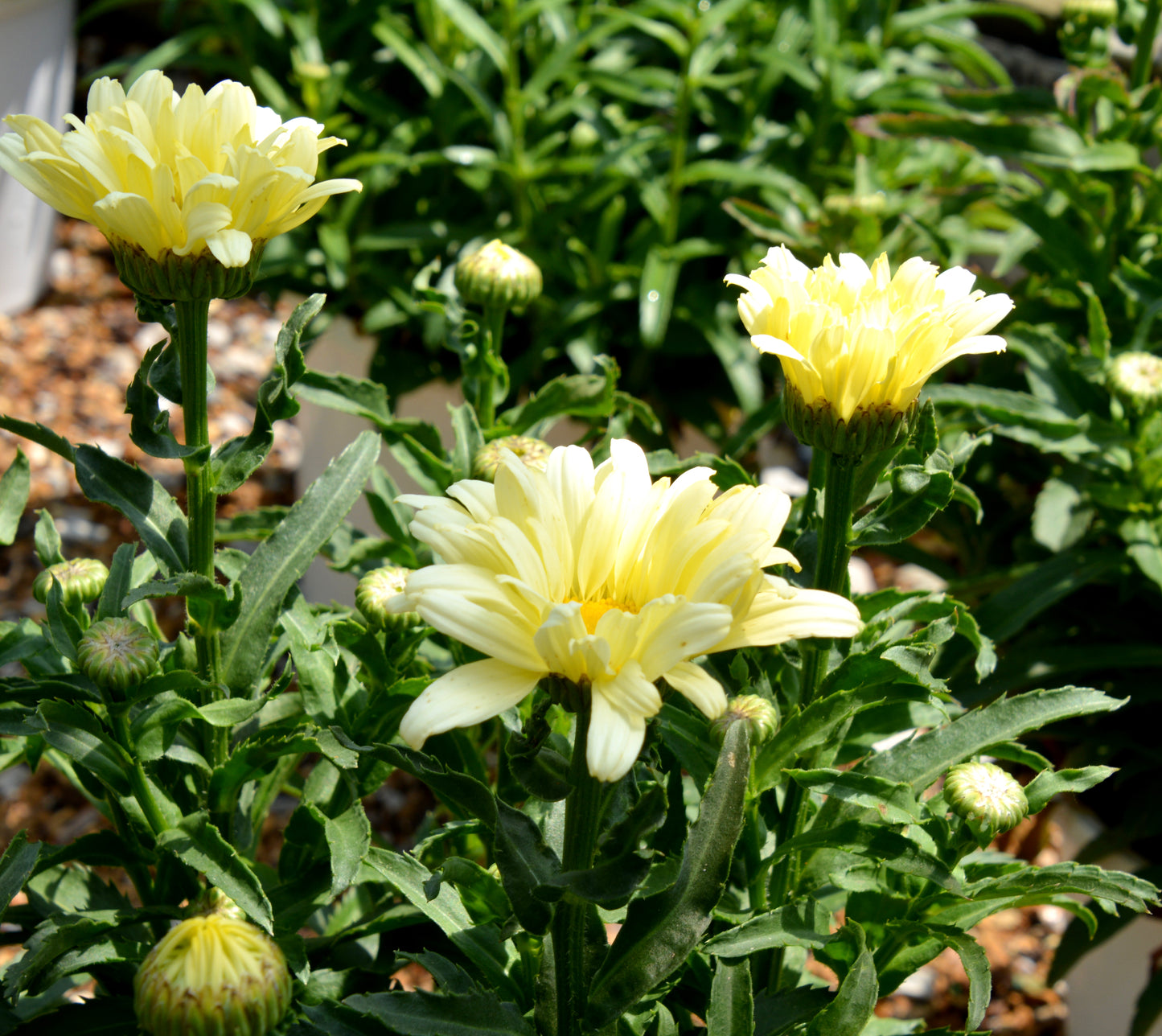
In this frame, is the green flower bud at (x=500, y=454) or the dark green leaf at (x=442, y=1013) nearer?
the dark green leaf at (x=442, y=1013)

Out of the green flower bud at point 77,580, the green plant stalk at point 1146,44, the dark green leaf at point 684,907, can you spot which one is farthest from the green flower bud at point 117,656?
the green plant stalk at point 1146,44

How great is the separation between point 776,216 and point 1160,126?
1.82ft

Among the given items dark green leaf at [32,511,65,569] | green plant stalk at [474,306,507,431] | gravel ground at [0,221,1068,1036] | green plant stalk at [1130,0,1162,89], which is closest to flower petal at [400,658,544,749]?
dark green leaf at [32,511,65,569]

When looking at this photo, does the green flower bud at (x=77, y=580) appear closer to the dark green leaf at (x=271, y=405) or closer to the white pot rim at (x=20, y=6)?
the dark green leaf at (x=271, y=405)

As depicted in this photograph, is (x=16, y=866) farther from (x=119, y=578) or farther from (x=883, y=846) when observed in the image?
(x=883, y=846)

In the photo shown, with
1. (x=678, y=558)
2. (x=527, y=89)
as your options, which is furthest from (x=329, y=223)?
(x=678, y=558)

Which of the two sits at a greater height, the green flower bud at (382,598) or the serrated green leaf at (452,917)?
the green flower bud at (382,598)

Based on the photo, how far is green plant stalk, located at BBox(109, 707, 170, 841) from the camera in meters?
0.81

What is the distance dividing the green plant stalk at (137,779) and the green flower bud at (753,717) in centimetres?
39

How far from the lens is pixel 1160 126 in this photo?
1735mm

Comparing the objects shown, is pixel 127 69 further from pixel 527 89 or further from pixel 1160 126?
pixel 1160 126

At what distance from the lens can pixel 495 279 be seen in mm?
1195

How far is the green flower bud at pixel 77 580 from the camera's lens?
0.94 m

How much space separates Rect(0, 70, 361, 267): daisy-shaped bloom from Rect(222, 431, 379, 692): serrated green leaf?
22cm
